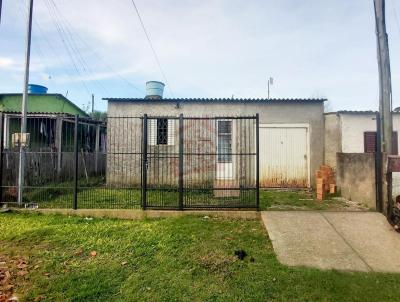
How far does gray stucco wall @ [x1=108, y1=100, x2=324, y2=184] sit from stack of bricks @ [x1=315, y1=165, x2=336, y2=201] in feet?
4.64

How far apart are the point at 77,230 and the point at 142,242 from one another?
160 centimetres

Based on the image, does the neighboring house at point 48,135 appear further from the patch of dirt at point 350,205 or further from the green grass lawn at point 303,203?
the patch of dirt at point 350,205

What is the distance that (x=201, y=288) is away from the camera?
3816mm

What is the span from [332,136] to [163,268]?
31.1 feet

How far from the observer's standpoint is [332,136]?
11383 millimetres

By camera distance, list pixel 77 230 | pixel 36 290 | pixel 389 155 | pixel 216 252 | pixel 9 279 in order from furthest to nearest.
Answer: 1. pixel 389 155
2. pixel 77 230
3. pixel 216 252
4. pixel 9 279
5. pixel 36 290

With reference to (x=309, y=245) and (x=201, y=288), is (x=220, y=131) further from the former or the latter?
(x=201, y=288)

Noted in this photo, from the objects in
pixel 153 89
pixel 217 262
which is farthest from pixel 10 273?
pixel 153 89

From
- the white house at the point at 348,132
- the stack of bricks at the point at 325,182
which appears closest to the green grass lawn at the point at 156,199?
the stack of bricks at the point at 325,182

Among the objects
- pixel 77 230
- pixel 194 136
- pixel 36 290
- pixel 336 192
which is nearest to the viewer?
pixel 36 290

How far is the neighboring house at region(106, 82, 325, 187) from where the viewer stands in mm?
11383

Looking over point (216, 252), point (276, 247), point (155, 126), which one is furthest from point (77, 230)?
point (155, 126)

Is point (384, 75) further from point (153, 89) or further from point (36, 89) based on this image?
point (36, 89)

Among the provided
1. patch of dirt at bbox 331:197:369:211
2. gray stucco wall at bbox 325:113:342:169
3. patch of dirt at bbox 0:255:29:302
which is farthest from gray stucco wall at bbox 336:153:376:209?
patch of dirt at bbox 0:255:29:302
